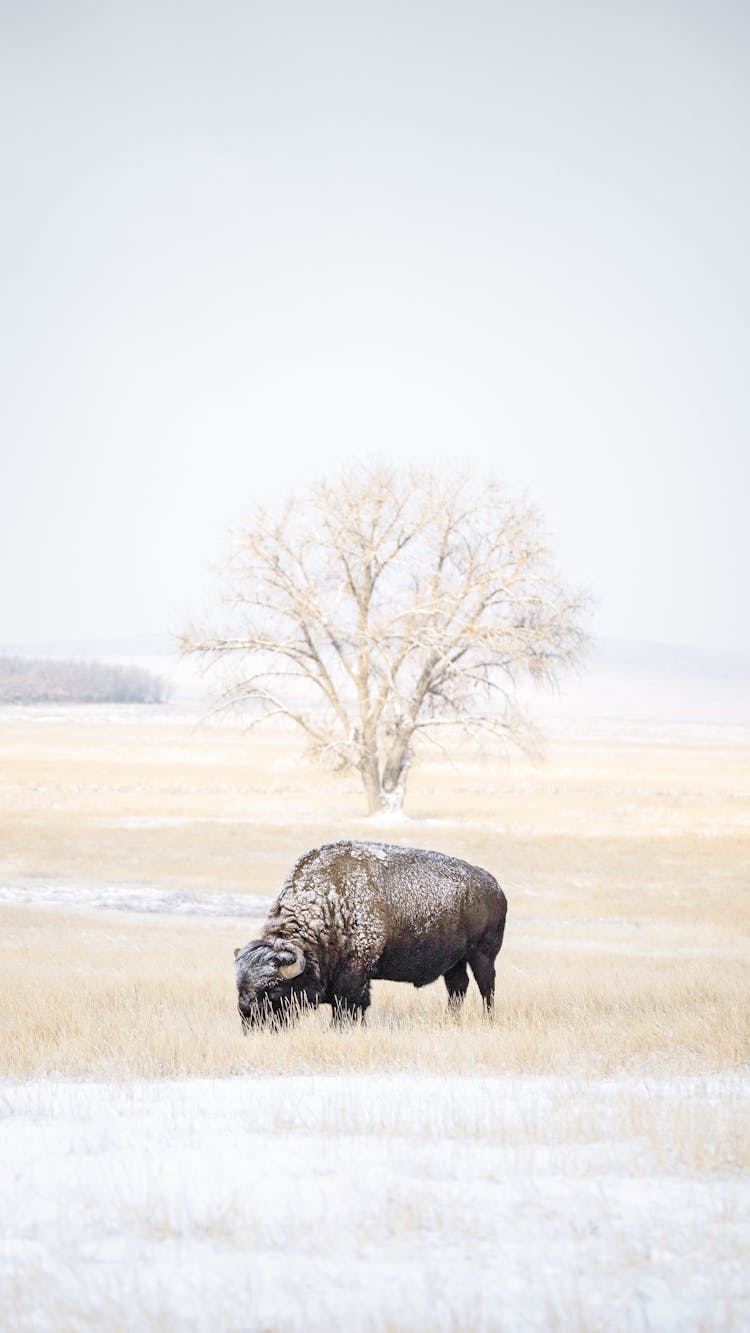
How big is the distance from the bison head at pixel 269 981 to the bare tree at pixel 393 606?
28036mm

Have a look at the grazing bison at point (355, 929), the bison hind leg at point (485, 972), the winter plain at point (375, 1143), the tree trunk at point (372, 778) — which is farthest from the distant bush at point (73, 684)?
the grazing bison at point (355, 929)

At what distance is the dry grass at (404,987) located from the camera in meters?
9.17

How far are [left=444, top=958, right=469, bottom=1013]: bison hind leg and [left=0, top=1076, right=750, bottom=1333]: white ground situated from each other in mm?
4027

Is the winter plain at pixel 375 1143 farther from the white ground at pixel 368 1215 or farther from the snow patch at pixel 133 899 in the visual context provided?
the snow patch at pixel 133 899

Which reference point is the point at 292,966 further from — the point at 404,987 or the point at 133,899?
the point at 133,899

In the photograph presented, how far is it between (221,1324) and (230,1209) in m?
0.96

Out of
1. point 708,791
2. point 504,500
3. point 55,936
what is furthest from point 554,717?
point 55,936

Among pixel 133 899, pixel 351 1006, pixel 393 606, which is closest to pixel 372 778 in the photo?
pixel 393 606

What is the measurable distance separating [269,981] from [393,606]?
100 feet

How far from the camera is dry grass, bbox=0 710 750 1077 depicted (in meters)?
9.17

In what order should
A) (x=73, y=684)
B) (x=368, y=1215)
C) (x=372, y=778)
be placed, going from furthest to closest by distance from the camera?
1. (x=73, y=684)
2. (x=372, y=778)
3. (x=368, y=1215)

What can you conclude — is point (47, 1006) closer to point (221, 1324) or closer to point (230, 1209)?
point (230, 1209)

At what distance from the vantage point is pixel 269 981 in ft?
31.3

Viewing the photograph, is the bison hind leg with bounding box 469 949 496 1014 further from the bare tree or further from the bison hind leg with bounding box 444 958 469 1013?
the bare tree
